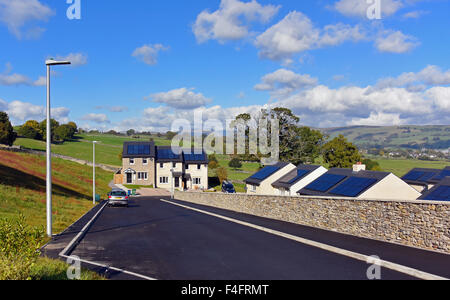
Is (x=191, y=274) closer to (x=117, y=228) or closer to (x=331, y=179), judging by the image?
(x=117, y=228)

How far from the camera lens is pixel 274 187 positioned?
47219 mm

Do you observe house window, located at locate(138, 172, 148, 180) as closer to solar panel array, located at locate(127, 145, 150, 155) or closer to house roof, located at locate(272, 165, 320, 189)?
solar panel array, located at locate(127, 145, 150, 155)

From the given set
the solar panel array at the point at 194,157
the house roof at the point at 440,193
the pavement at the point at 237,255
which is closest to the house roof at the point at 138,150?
the solar panel array at the point at 194,157

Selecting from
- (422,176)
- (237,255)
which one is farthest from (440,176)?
(237,255)

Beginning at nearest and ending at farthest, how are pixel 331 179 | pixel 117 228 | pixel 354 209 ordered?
pixel 354 209, pixel 117 228, pixel 331 179

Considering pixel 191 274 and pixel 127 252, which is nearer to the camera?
pixel 191 274

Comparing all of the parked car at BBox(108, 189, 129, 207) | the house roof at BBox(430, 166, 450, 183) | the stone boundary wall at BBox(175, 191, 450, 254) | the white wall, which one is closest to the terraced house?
the parked car at BBox(108, 189, 129, 207)

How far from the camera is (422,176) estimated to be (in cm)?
4225

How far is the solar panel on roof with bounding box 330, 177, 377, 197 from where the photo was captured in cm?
3023

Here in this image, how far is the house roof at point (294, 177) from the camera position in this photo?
43.2m

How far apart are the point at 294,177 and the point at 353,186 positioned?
1390cm

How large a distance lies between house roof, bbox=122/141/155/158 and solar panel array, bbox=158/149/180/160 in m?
2.14

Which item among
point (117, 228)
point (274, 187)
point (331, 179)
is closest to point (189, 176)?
point (274, 187)
